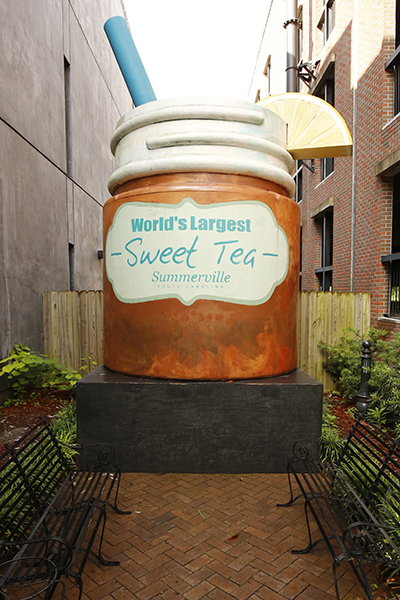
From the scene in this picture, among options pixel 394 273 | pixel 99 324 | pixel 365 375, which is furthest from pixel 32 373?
pixel 394 273

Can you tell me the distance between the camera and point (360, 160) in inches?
391

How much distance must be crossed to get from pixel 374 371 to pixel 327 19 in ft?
41.5

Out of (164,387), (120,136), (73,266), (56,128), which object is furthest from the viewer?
(73,266)

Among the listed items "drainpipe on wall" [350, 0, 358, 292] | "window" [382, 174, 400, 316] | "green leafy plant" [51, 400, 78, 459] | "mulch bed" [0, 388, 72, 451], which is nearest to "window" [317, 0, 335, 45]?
"drainpipe on wall" [350, 0, 358, 292]

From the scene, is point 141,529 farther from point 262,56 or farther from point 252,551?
point 262,56

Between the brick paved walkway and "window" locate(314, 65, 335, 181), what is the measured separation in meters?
11.4

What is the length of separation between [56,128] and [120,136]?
5.20 meters

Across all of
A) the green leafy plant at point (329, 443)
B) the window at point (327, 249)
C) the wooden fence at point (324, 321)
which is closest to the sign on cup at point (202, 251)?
the green leafy plant at point (329, 443)

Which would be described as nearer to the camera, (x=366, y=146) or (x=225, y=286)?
(x=225, y=286)

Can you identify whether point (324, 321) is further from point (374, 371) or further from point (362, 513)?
point (362, 513)

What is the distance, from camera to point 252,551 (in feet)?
10.1

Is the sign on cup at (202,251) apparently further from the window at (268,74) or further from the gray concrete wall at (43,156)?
the window at (268,74)

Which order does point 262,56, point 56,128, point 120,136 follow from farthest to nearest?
point 262,56 < point 56,128 < point 120,136

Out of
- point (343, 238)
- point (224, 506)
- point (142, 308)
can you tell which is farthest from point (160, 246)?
point (343, 238)
